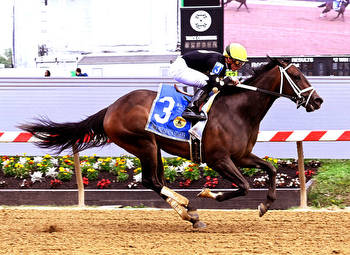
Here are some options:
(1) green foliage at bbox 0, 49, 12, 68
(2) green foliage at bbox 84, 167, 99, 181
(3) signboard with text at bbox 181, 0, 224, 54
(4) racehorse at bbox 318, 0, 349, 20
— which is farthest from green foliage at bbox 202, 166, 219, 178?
(1) green foliage at bbox 0, 49, 12, 68

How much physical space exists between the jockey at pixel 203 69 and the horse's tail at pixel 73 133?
1.02 m

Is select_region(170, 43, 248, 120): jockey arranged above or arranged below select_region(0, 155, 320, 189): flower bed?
above

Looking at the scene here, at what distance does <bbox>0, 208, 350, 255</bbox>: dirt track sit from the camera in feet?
20.4

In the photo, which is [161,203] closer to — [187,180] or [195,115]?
[187,180]

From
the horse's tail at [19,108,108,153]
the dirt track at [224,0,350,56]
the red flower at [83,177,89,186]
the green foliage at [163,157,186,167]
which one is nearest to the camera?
the horse's tail at [19,108,108,153]

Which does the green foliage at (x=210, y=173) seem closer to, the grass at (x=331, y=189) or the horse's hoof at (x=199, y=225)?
the grass at (x=331, y=189)

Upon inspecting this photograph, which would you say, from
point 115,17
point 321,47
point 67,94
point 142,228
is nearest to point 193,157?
point 142,228

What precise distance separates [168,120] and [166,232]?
1.14 metres

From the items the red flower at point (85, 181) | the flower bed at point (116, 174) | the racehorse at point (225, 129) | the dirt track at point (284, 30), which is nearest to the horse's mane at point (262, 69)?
the racehorse at point (225, 129)

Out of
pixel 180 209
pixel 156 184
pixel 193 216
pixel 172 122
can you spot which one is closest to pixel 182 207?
pixel 180 209

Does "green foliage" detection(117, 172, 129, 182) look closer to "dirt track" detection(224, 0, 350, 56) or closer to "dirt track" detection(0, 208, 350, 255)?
"dirt track" detection(0, 208, 350, 255)

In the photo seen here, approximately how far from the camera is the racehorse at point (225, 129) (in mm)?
7250

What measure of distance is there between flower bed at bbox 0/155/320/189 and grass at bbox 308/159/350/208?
233 mm

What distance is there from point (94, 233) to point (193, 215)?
1024 millimetres
